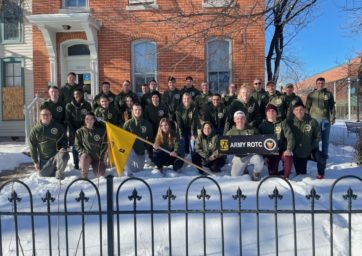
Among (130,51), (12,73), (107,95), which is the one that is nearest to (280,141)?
(107,95)

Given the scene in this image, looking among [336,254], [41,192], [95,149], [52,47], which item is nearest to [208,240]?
[336,254]

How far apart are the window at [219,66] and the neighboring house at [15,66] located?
272 inches

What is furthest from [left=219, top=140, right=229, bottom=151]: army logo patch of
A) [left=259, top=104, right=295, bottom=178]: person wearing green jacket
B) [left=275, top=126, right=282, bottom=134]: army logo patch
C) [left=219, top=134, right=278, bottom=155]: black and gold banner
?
[left=275, top=126, right=282, bottom=134]: army logo patch

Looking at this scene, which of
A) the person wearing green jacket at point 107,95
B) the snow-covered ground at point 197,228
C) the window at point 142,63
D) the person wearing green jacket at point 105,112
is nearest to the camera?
the snow-covered ground at point 197,228

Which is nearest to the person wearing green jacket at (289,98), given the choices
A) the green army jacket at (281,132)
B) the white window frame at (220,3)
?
the green army jacket at (281,132)

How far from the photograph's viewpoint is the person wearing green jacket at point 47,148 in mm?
7676

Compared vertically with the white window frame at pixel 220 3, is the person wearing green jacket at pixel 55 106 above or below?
below

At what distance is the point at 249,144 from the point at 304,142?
3.72ft

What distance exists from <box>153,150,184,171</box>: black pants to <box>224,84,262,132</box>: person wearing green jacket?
1333 millimetres

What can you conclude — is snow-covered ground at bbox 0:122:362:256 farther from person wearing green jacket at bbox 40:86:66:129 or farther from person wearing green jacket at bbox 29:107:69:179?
person wearing green jacket at bbox 40:86:66:129

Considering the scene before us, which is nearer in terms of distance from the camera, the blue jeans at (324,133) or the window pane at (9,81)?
the blue jeans at (324,133)

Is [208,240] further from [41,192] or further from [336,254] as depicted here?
[41,192]

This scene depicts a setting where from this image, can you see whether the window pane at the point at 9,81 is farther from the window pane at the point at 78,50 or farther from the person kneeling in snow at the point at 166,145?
the person kneeling in snow at the point at 166,145

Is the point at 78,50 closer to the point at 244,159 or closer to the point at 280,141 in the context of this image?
the point at 244,159
